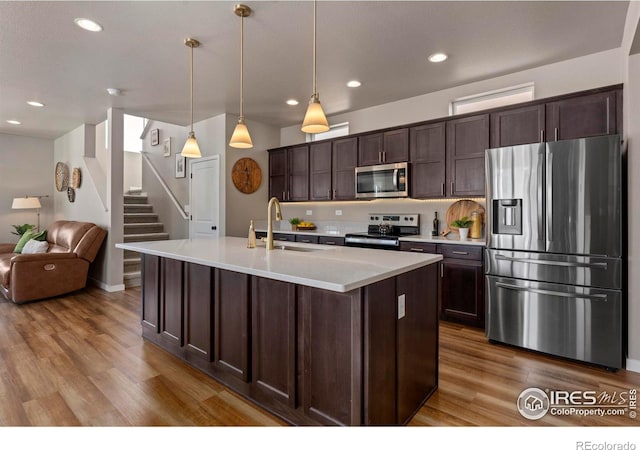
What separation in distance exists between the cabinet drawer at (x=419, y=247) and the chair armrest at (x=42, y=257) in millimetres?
4517

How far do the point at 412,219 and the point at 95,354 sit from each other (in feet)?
A: 11.9

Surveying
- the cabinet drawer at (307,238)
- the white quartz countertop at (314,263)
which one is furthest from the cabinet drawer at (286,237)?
the white quartz countertop at (314,263)

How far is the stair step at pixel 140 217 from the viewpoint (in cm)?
643

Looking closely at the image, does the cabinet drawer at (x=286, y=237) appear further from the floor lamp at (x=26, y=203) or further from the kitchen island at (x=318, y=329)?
the floor lamp at (x=26, y=203)

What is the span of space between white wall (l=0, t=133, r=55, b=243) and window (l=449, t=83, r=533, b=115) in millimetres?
7805

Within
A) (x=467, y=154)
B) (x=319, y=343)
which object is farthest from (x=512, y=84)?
(x=319, y=343)

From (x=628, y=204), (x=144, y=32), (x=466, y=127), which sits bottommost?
(x=628, y=204)

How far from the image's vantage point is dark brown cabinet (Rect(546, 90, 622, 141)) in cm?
286

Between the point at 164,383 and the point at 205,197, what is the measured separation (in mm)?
3614

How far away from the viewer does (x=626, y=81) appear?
267 cm

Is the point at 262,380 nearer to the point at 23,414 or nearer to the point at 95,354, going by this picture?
the point at 23,414

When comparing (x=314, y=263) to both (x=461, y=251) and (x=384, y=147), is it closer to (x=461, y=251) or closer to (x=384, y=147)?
(x=461, y=251)

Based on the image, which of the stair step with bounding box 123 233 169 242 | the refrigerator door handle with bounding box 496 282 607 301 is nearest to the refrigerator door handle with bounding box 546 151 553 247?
the refrigerator door handle with bounding box 496 282 607 301

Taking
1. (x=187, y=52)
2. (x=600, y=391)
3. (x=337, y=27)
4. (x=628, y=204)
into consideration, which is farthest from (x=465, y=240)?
(x=187, y=52)
